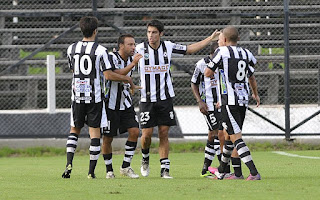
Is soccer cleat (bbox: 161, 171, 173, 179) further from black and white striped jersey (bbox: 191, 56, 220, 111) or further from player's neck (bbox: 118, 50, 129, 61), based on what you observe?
player's neck (bbox: 118, 50, 129, 61)

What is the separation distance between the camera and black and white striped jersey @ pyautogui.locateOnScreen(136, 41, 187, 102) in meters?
9.94

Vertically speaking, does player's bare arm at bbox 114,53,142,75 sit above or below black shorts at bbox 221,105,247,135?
above

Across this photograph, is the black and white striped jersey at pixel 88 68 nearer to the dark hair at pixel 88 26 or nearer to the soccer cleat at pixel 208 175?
the dark hair at pixel 88 26

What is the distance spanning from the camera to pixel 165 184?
864 centimetres

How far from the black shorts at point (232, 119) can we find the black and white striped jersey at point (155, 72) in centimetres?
106

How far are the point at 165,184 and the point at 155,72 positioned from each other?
72.8 inches

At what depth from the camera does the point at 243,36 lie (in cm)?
1750

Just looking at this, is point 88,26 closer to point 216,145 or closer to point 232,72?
point 232,72

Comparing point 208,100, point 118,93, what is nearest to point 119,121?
point 118,93

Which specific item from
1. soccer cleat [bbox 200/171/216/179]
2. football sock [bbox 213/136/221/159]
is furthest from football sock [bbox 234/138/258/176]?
football sock [bbox 213/136/221/159]

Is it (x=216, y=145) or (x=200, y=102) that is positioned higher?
(x=200, y=102)

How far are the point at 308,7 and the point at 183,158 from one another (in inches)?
232

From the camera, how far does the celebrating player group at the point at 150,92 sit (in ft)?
30.1

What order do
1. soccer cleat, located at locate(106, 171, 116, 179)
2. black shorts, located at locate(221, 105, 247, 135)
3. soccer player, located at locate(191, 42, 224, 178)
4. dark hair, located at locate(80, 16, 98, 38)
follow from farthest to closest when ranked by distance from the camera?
soccer player, located at locate(191, 42, 224, 178)
soccer cleat, located at locate(106, 171, 116, 179)
dark hair, located at locate(80, 16, 98, 38)
black shorts, located at locate(221, 105, 247, 135)
